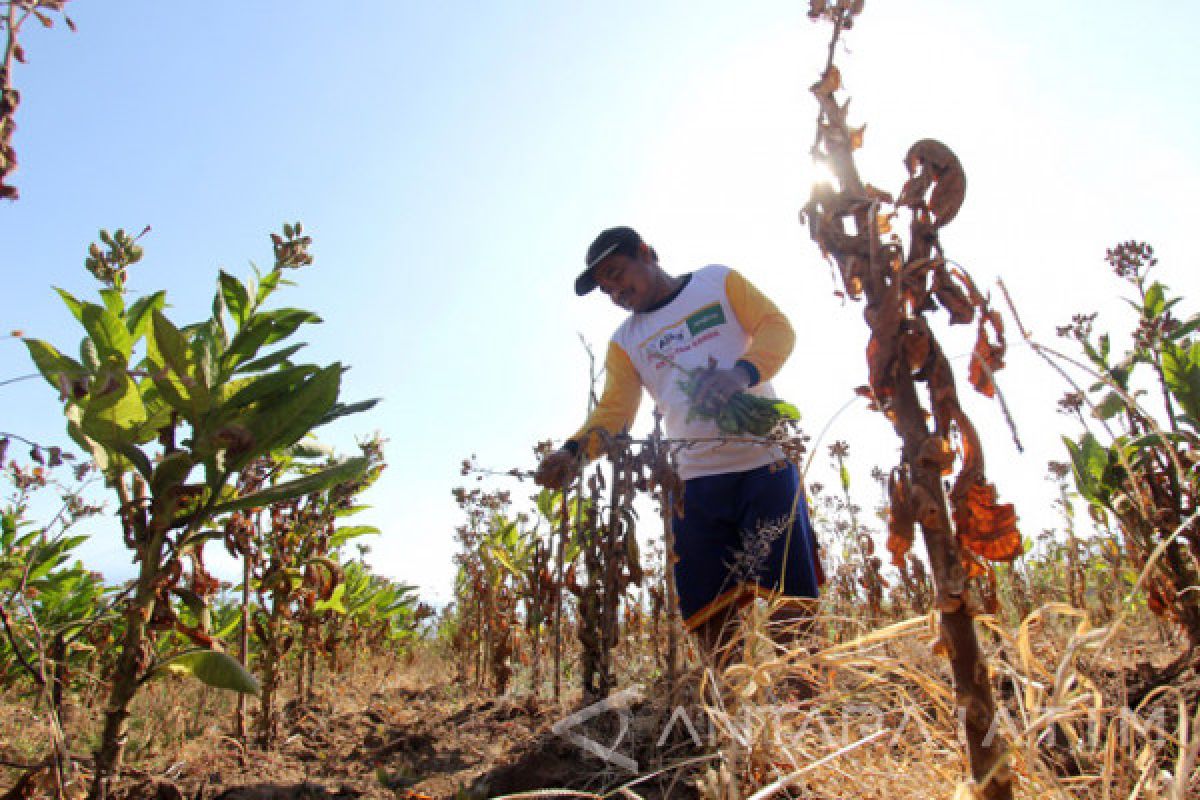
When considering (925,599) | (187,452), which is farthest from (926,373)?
(925,599)

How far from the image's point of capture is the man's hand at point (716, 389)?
8.03 feet

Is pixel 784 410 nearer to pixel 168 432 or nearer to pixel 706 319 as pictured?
pixel 706 319

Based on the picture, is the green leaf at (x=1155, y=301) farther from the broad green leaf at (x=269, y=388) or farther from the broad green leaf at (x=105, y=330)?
the broad green leaf at (x=105, y=330)

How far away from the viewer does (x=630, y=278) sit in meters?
3.55

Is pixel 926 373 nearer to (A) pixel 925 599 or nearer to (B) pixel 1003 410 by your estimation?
(B) pixel 1003 410

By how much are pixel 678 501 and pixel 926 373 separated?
1.62m

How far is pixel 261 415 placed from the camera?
1767mm

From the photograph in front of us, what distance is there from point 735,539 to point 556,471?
952 mm

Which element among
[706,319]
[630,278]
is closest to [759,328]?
[706,319]

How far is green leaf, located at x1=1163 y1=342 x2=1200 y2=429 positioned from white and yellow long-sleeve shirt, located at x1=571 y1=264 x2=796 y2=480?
1785mm

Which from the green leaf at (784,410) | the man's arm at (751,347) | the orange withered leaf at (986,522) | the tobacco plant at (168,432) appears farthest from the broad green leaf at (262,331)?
the orange withered leaf at (986,522)

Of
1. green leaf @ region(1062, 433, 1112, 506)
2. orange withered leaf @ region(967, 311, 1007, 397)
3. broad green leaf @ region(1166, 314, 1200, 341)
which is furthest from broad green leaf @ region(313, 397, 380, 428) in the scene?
broad green leaf @ region(1166, 314, 1200, 341)

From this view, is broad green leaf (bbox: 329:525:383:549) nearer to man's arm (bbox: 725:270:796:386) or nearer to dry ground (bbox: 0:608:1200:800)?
dry ground (bbox: 0:608:1200:800)

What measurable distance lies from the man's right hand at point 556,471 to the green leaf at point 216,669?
1.43 metres
